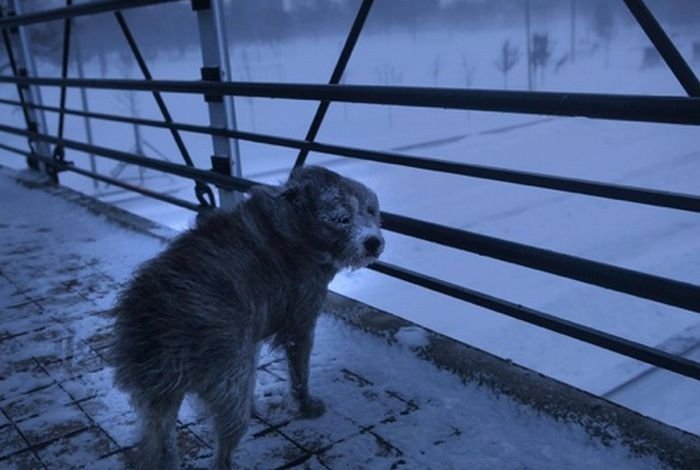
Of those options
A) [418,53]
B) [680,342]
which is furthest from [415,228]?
[680,342]

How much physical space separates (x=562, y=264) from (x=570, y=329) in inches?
9.7

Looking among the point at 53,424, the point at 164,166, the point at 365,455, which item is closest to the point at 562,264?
the point at 365,455

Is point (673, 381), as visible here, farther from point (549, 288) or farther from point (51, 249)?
point (51, 249)

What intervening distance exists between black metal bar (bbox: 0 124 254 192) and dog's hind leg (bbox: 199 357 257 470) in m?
1.64

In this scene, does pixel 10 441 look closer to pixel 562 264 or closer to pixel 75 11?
pixel 562 264

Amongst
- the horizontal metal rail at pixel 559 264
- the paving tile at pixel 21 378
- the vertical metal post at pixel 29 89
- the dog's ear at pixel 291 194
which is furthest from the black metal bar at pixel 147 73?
the vertical metal post at pixel 29 89

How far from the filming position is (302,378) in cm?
236

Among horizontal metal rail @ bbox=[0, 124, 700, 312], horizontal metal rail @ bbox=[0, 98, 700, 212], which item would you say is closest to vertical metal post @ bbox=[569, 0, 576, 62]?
horizontal metal rail @ bbox=[0, 98, 700, 212]

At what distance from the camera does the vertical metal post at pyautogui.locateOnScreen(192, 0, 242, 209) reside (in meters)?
3.74

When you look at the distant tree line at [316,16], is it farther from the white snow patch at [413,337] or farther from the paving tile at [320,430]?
the paving tile at [320,430]

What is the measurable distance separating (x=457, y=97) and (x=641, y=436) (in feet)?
4.15

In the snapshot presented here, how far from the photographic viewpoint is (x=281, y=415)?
2416mm

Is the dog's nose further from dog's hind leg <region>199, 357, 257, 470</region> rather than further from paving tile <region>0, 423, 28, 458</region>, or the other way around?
paving tile <region>0, 423, 28, 458</region>

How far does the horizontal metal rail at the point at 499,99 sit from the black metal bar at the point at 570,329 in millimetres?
739
